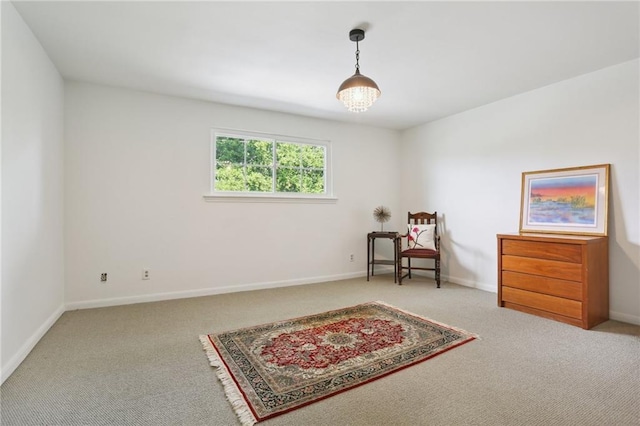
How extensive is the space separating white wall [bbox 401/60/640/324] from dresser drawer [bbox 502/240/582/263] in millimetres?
575

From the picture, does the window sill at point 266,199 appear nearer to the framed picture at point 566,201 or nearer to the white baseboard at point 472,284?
the white baseboard at point 472,284

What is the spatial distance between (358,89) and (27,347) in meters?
3.02

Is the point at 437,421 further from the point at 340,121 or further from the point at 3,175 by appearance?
the point at 340,121

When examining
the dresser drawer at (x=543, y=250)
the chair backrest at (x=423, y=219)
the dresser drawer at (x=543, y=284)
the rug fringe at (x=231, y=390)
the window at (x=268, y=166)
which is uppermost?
the window at (x=268, y=166)

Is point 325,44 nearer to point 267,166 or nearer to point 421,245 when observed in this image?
point 267,166

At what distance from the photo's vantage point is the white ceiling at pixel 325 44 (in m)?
2.11

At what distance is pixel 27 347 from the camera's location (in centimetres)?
221

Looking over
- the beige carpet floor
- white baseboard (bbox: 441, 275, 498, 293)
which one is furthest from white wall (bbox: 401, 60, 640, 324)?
the beige carpet floor

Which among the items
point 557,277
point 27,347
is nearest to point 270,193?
point 27,347

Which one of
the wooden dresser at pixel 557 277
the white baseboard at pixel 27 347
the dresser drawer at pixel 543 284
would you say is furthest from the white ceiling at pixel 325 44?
the white baseboard at pixel 27 347

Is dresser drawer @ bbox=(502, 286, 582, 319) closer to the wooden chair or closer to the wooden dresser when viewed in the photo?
the wooden dresser

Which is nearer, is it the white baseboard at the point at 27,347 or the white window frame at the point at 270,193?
the white baseboard at the point at 27,347

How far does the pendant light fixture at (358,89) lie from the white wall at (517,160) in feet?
7.65

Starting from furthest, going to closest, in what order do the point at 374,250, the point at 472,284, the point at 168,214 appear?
the point at 374,250
the point at 472,284
the point at 168,214
